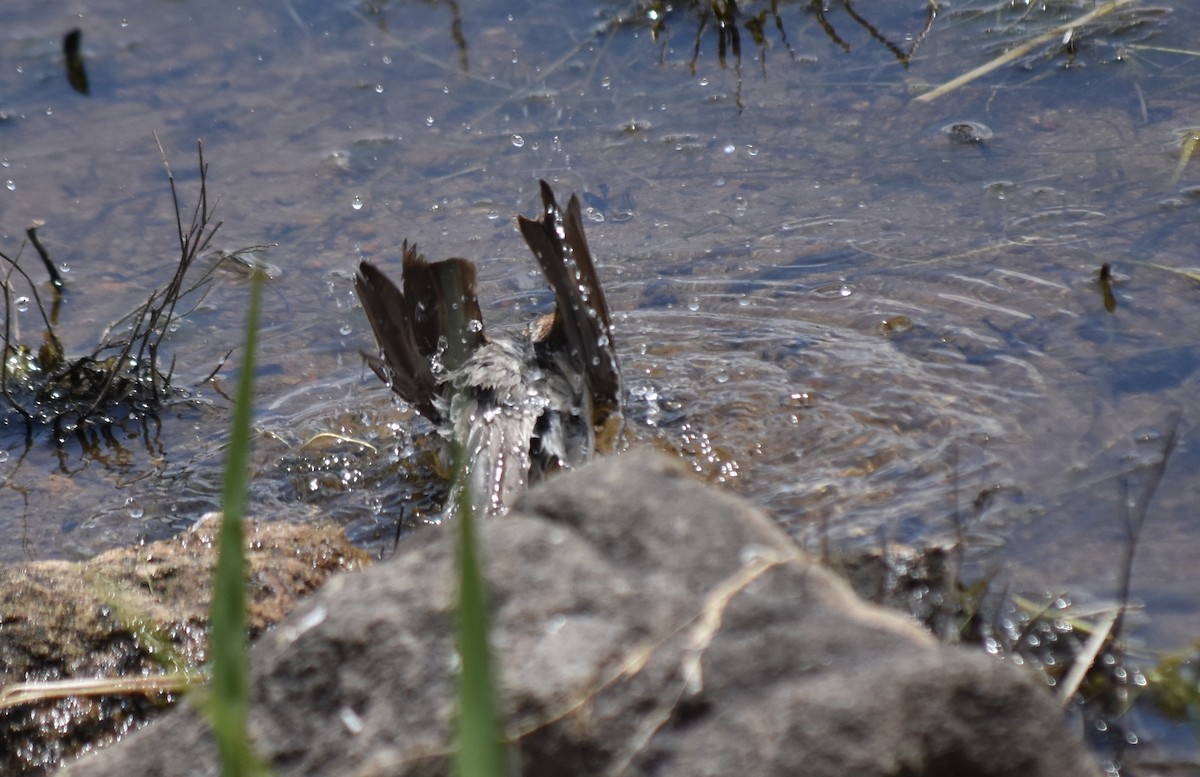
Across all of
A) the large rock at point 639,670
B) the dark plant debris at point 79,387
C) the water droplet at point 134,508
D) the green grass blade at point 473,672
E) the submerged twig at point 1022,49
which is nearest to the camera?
the green grass blade at point 473,672

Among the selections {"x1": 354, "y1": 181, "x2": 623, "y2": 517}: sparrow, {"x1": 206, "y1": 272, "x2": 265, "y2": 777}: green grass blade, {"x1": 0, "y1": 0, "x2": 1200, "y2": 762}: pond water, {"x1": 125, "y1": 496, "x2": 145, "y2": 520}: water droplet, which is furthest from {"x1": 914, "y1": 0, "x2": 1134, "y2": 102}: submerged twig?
{"x1": 206, "y1": 272, "x2": 265, "y2": 777}: green grass blade

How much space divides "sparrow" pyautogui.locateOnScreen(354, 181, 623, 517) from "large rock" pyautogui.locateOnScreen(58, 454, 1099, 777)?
Result: 5.52 ft

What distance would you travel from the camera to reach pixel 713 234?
5.09 metres

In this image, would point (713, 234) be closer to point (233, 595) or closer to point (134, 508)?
point (134, 508)

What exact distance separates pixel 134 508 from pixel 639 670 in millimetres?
2809

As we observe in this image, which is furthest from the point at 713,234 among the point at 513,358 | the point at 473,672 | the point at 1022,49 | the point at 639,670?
the point at 473,672

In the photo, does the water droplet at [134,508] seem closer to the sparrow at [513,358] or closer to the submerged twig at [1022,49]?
the sparrow at [513,358]

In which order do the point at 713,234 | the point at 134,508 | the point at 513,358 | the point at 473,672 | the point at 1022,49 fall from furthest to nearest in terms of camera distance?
the point at 1022,49, the point at 713,234, the point at 134,508, the point at 513,358, the point at 473,672

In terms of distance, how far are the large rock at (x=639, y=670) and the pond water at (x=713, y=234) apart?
1.14 meters

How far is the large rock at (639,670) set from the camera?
1553 millimetres

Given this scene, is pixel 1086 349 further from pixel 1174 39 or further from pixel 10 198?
pixel 10 198

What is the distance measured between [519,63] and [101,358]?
8.15 ft

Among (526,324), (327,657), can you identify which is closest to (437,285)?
(526,324)

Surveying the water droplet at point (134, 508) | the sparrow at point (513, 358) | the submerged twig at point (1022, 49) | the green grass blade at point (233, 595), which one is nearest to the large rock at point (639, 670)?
the green grass blade at point (233, 595)
